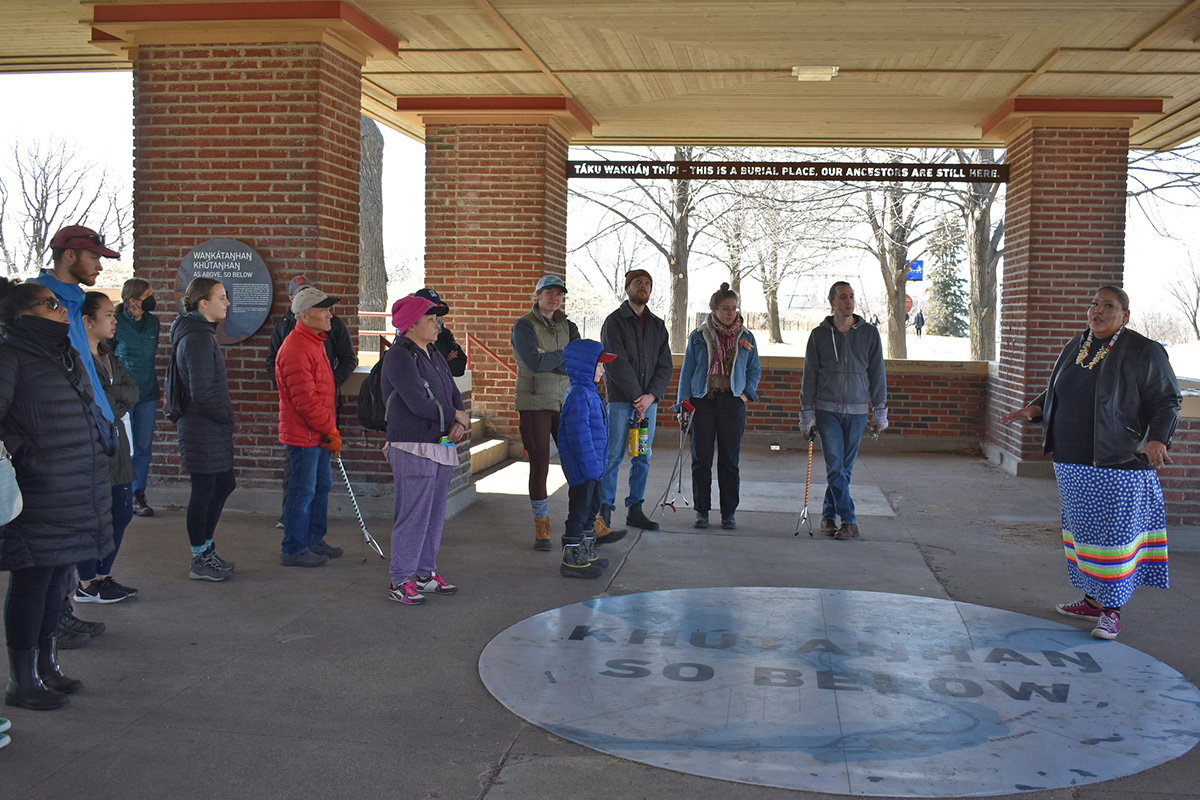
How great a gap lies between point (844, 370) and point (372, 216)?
47.9 feet

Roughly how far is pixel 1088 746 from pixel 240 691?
3.39 metres

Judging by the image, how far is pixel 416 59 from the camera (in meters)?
9.44

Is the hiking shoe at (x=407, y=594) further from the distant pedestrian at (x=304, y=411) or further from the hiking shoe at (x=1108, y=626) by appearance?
the hiking shoe at (x=1108, y=626)

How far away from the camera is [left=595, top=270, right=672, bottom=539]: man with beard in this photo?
291 inches

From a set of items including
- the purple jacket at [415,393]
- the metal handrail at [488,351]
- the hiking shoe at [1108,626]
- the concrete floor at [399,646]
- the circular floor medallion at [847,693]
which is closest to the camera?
the concrete floor at [399,646]

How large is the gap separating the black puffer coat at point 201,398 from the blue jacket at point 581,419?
79.1 inches

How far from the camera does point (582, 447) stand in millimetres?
6312

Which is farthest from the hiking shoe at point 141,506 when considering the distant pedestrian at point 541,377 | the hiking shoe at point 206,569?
the distant pedestrian at point 541,377

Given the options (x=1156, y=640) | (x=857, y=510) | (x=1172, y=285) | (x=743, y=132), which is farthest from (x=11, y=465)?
(x=1172, y=285)

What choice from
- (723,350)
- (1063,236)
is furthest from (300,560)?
(1063,236)

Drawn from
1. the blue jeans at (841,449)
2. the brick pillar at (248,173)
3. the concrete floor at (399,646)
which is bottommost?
the concrete floor at (399,646)

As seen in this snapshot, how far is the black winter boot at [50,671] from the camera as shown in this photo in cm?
421

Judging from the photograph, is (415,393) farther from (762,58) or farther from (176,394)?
(762,58)

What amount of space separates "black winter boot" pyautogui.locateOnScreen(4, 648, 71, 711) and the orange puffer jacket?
241cm
